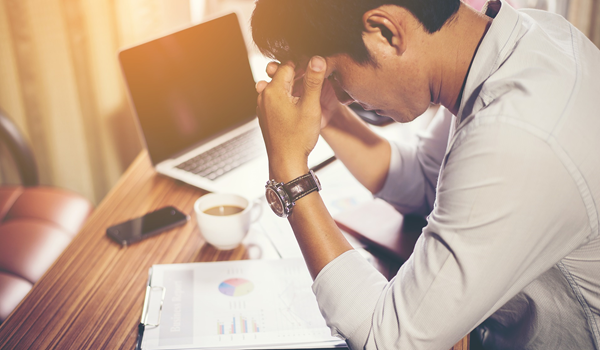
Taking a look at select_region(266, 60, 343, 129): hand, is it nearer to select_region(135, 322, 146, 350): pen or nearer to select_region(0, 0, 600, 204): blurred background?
select_region(135, 322, 146, 350): pen

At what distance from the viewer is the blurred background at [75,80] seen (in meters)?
1.65

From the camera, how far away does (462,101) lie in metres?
0.72

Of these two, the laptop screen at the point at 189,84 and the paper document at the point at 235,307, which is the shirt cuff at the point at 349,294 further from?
the laptop screen at the point at 189,84

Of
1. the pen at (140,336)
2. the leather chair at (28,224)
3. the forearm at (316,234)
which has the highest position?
the forearm at (316,234)

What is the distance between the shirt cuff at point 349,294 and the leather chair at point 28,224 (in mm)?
801

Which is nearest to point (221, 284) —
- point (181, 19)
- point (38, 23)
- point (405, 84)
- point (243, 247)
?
point (243, 247)

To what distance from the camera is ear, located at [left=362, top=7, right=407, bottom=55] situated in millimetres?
636

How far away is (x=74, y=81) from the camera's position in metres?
1.79

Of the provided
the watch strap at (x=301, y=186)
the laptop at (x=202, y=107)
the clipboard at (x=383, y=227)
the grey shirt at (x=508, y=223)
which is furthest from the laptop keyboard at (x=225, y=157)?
the grey shirt at (x=508, y=223)

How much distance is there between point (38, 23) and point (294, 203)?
1.39m

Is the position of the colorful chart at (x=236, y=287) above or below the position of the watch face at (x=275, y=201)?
below

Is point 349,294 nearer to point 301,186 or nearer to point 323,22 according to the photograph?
point 301,186

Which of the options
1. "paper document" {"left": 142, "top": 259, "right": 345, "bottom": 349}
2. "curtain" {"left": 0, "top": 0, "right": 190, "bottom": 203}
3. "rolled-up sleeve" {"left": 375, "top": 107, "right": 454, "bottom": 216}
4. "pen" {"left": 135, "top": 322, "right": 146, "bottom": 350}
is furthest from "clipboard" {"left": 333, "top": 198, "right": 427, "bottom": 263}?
"curtain" {"left": 0, "top": 0, "right": 190, "bottom": 203}

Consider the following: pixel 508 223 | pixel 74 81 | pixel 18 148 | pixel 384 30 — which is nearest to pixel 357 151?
pixel 384 30
